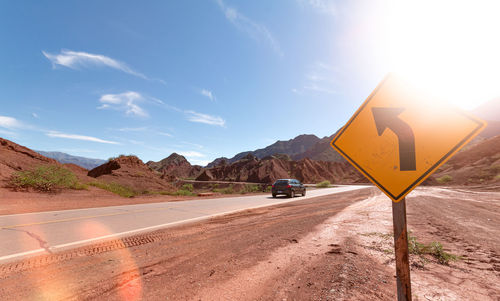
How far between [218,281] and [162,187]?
76.8 ft

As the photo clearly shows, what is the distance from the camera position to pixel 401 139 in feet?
6.07

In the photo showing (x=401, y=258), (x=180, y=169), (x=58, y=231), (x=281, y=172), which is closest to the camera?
(x=401, y=258)

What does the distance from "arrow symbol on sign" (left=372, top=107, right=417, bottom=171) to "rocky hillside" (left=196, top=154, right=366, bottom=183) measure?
6305 centimetres

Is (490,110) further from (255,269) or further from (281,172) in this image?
(255,269)

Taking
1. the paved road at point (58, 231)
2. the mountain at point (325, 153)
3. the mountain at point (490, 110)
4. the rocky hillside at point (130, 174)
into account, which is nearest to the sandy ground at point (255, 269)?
the paved road at point (58, 231)

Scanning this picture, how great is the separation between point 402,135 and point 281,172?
68254 mm

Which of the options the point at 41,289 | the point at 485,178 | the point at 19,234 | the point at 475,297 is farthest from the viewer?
the point at 485,178

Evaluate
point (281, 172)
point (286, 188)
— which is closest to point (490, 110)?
point (281, 172)

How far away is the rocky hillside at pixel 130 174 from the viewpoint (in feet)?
71.2

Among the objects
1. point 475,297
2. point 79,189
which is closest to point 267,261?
point 475,297

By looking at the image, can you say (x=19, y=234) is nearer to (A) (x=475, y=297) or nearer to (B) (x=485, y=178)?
(A) (x=475, y=297)

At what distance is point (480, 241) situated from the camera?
4.82m

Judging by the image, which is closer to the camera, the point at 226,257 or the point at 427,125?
the point at 427,125

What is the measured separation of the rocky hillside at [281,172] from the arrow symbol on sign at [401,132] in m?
63.0
